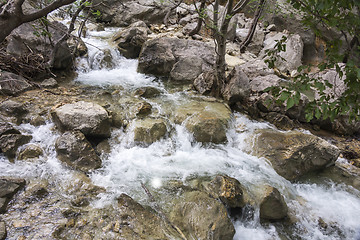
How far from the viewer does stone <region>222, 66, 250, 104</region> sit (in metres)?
7.04

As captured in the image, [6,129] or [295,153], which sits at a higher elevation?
[6,129]

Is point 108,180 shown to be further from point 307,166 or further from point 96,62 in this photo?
point 96,62

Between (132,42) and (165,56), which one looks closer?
(165,56)

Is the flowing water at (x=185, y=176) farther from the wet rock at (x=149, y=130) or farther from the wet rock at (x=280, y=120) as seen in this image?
the wet rock at (x=280, y=120)

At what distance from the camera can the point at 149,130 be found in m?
5.36

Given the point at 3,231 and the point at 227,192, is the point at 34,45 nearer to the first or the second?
the point at 3,231

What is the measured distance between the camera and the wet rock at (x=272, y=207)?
377 centimetres

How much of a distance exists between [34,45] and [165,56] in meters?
4.55

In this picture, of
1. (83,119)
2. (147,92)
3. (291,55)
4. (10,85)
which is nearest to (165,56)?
(147,92)

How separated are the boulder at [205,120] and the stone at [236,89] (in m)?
0.59

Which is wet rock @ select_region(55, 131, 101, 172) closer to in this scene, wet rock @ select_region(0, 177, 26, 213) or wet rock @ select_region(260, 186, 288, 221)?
wet rock @ select_region(0, 177, 26, 213)

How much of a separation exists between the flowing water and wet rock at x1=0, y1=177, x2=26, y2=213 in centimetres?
15

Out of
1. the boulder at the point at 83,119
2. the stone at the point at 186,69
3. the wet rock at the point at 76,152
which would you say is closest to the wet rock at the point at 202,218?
the wet rock at the point at 76,152

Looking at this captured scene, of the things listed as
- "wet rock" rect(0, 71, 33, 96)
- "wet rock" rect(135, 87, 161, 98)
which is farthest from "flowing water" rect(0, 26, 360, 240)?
"wet rock" rect(0, 71, 33, 96)
